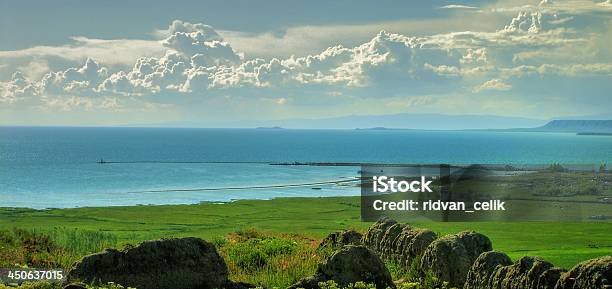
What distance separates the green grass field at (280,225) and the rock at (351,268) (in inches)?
312

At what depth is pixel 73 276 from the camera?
12.0m

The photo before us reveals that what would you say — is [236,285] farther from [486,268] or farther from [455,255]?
[486,268]

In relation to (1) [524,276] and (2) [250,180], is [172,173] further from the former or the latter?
(1) [524,276]

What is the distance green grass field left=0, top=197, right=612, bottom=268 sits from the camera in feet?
77.9

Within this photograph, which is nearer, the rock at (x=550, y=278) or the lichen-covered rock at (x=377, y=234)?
the rock at (x=550, y=278)

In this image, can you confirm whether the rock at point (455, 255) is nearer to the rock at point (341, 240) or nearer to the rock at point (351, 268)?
the rock at point (351, 268)

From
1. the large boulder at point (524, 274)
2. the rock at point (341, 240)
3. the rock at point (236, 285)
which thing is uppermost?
the large boulder at point (524, 274)

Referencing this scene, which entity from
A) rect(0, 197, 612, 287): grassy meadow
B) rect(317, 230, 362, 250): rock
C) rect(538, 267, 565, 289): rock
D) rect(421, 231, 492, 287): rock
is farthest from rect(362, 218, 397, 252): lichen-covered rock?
rect(538, 267, 565, 289): rock

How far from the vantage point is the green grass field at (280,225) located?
23.7 m

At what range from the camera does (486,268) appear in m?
11.7


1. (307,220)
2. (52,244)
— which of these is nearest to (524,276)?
(52,244)

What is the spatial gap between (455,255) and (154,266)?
536 centimetres

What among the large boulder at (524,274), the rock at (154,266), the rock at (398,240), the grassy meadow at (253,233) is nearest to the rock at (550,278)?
the large boulder at (524,274)

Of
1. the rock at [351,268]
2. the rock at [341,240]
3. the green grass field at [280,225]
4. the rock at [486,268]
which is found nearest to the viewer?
the rock at [486,268]
